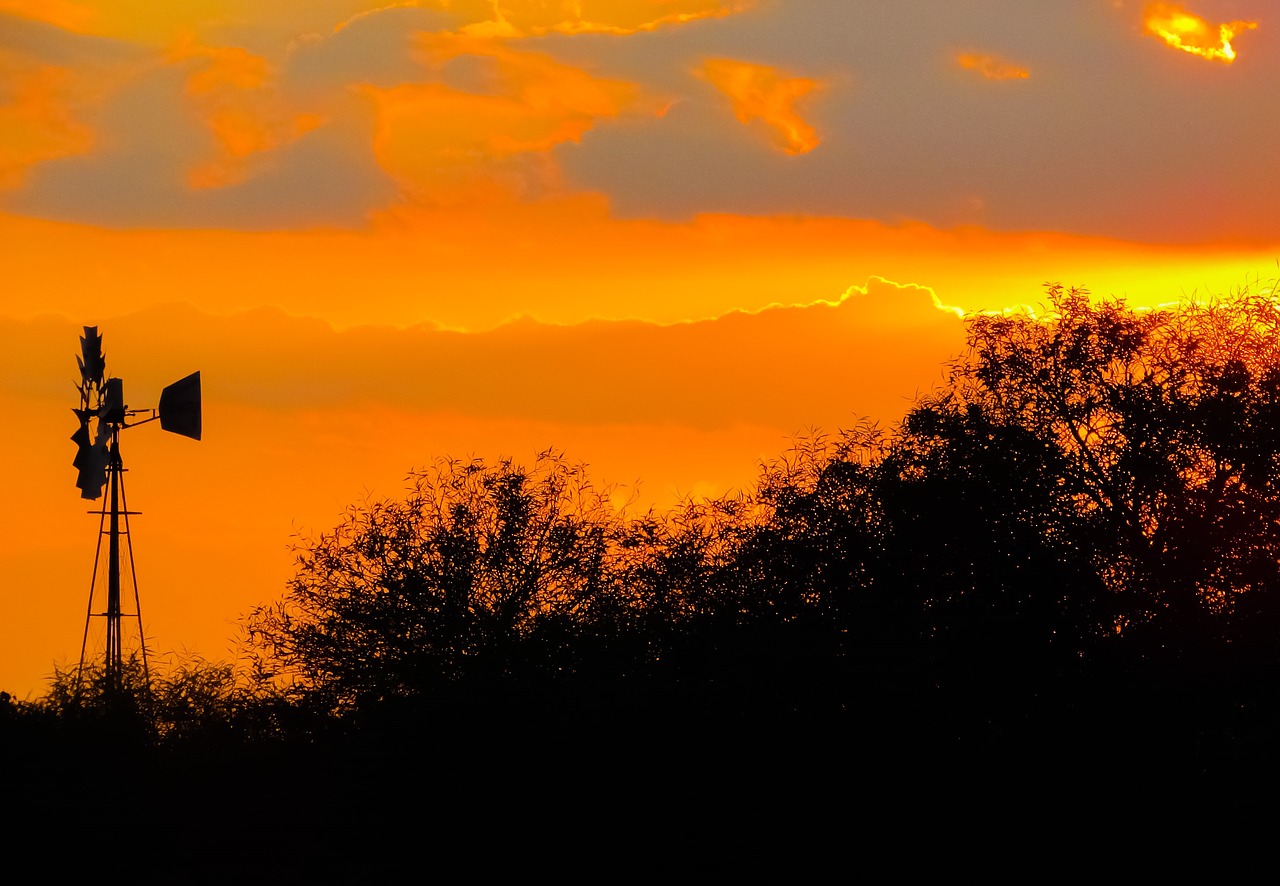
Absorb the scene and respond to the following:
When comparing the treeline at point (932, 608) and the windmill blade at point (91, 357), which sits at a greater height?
the windmill blade at point (91, 357)

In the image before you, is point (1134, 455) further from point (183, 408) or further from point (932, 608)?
point (183, 408)

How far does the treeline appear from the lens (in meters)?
29.9

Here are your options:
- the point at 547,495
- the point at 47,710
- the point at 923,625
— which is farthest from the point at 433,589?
the point at 923,625

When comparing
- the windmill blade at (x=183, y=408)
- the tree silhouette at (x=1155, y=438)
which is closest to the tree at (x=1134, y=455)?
the tree silhouette at (x=1155, y=438)

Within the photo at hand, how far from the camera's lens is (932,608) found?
3177 centimetres

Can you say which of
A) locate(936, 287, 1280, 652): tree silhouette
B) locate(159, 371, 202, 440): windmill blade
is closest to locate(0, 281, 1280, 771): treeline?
locate(936, 287, 1280, 652): tree silhouette

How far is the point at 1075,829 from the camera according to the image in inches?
1151

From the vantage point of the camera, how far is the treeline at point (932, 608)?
98.1 ft

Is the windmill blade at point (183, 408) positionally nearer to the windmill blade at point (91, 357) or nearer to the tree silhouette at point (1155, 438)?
the windmill blade at point (91, 357)

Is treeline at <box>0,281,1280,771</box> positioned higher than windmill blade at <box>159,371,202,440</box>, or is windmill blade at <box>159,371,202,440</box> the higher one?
windmill blade at <box>159,371,202,440</box>

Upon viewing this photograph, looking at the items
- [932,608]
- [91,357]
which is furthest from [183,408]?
[932,608]

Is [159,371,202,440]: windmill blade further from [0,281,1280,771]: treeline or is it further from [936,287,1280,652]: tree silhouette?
[936,287,1280,652]: tree silhouette

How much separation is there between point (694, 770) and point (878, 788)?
156 inches

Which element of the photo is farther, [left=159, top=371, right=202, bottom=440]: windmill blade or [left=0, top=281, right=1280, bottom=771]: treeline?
[left=159, top=371, right=202, bottom=440]: windmill blade
